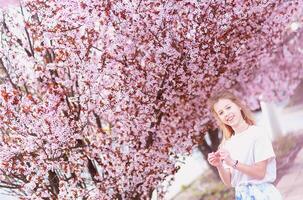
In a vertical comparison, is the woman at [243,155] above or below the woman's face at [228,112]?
below

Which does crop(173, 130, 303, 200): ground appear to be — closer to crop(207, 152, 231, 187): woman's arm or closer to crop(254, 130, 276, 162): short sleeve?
crop(207, 152, 231, 187): woman's arm

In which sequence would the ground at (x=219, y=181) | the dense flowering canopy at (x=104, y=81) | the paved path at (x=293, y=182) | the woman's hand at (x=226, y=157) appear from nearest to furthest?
1. the woman's hand at (x=226, y=157)
2. the dense flowering canopy at (x=104, y=81)
3. the paved path at (x=293, y=182)
4. the ground at (x=219, y=181)

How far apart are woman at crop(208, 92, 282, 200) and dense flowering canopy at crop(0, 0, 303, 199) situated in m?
0.73

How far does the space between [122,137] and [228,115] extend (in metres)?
0.96

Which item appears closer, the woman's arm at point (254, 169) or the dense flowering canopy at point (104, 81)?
the woman's arm at point (254, 169)

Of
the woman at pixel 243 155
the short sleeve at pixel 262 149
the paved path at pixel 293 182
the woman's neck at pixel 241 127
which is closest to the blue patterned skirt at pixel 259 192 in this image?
the woman at pixel 243 155

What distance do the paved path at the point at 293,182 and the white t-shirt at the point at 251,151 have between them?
1.27 meters

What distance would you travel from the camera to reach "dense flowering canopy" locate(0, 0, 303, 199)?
294 centimetres

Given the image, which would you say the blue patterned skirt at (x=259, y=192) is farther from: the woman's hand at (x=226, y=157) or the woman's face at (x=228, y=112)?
the woman's face at (x=228, y=112)

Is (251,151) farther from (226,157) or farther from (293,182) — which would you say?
(293,182)

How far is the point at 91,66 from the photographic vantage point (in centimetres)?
299

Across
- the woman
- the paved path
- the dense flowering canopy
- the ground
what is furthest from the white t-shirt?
the ground

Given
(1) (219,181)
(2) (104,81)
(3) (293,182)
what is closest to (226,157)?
(2) (104,81)

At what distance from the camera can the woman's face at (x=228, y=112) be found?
2.32 metres
